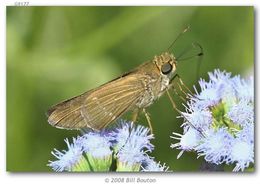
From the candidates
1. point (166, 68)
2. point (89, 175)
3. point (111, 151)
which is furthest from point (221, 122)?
point (89, 175)

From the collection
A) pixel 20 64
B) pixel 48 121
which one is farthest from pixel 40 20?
pixel 48 121

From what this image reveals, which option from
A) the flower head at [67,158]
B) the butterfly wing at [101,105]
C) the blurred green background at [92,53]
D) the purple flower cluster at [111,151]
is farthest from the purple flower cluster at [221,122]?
the flower head at [67,158]

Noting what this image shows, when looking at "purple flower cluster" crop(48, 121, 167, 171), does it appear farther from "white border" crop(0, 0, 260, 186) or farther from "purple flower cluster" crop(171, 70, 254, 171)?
"purple flower cluster" crop(171, 70, 254, 171)

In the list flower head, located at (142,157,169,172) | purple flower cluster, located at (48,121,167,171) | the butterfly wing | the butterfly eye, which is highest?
the butterfly eye

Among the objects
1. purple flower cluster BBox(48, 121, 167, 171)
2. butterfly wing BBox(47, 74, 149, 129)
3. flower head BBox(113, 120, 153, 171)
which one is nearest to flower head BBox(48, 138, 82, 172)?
purple flower cluster BBox(48, 121, 167, 171)

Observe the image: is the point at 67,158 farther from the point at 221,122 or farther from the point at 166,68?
the point at 221,122

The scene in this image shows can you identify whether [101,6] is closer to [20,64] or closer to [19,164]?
[20,64]

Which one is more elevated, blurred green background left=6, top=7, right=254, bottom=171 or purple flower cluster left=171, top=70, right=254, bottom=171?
blurred green background left=6, top=7, right=254, bottom=171
